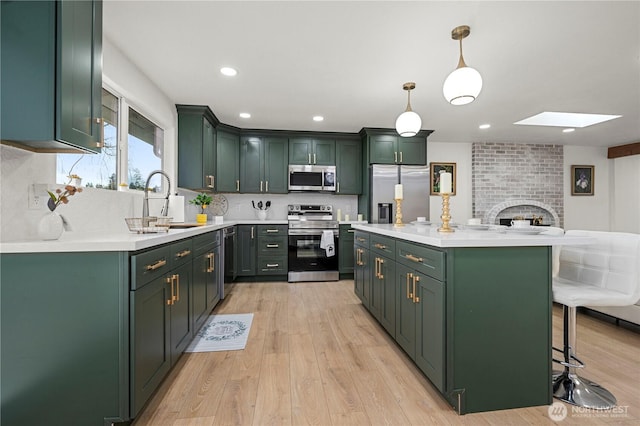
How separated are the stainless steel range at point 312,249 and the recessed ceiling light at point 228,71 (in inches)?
90.4

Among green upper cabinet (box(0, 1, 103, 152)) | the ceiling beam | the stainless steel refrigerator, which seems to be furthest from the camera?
the ceiling beam

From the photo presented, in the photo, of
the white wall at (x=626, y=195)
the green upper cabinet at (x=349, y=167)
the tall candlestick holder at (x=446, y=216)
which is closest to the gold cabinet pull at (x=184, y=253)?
the tall candlestick holder at (x=446, y=216)

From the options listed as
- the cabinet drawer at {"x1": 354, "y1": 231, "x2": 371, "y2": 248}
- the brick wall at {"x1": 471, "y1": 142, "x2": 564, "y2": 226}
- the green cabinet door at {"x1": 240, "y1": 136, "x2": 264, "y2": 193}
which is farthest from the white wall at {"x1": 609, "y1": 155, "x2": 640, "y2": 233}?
the green cabinet door at {"x1": 240, "y1": 136, "x2": 264, "y2": 193}

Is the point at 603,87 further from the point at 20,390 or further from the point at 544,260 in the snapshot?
the point at 20,390

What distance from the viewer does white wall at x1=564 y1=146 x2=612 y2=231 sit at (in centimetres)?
601

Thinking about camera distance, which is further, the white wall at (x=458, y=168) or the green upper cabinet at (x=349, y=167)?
the white wall at (x=458, y=168)

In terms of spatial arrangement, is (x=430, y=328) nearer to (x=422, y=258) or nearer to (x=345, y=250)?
(x=422, y=258)

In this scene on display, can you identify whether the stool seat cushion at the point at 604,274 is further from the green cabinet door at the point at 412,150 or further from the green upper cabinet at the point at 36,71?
the green cabinet door at the point at 412,150

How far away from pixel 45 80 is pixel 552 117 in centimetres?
612

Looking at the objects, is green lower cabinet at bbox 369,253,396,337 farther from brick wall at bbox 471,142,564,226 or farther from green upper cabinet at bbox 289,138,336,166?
brick wall at bbox 471,142,564,226

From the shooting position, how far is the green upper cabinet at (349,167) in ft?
16.5

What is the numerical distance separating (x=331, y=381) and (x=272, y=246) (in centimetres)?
285

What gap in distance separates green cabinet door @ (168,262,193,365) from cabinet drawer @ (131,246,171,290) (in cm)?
15

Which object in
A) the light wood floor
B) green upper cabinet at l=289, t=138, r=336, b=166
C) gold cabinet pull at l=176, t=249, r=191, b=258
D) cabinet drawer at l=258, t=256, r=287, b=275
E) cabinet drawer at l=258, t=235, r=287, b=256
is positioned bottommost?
the light wood floor
